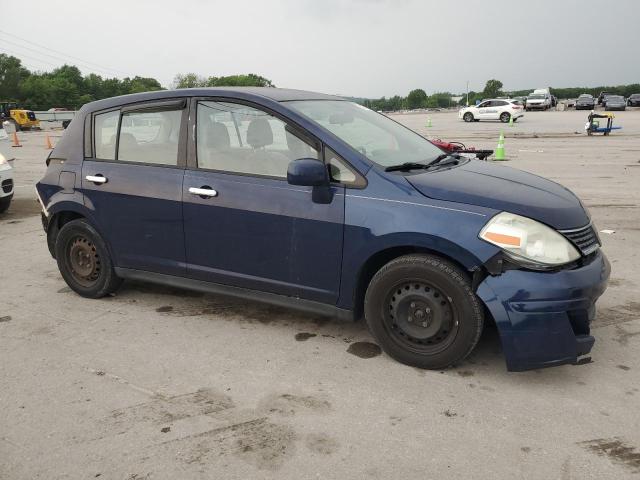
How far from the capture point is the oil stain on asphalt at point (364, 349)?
3.63 m

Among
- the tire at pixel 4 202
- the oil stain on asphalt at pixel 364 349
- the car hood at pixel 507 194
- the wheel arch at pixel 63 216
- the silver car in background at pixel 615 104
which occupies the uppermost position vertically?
the silver car in background at pixel 615 104

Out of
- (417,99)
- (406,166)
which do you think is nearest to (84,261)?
(406,166)

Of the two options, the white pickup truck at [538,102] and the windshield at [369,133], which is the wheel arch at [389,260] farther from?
the white pickup truck at [538,102]

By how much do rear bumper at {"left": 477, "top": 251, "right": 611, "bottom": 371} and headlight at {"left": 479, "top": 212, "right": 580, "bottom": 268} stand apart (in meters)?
0.08

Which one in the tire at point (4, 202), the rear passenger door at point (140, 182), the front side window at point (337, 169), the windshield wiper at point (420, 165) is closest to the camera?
the front side window at point (337, 169)

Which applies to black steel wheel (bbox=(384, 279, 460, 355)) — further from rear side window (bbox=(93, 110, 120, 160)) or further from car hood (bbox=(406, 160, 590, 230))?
rear side window (bbox=(93, 110, 120, 160))

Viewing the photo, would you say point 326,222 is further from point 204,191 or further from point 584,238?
point 584,238

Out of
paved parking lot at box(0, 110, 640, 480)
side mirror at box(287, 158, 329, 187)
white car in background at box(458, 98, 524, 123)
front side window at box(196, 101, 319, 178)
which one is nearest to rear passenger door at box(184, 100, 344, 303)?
front side window at box(196, 101, 319, 178)

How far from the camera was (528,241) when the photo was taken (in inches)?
120

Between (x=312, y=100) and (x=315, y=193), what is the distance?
0.99 metres

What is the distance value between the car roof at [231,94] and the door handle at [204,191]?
2.30ft

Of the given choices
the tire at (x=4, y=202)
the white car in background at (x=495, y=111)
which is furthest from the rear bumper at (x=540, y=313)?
the white car in background at (x=495, y=111)

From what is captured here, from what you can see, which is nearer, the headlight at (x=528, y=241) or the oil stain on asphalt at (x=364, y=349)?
the headlight at (x=528, y=241)

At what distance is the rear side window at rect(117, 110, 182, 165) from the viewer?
13.5 feet
